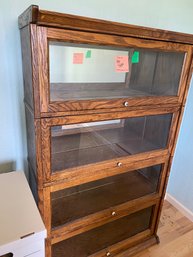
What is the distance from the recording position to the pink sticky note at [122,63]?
39.9 inches

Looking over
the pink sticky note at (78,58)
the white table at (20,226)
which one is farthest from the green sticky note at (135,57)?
the white table at (20,226)

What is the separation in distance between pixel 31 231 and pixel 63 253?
2.24 feet

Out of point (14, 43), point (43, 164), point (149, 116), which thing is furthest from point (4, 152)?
point (149, 116)

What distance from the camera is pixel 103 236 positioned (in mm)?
1417

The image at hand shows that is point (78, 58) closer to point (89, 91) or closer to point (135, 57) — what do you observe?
point (89, 91)

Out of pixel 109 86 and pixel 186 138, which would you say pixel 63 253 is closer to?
pixel 109 86

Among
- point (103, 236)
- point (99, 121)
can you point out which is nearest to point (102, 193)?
point (103, 236)

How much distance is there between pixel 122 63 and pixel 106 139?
51cm

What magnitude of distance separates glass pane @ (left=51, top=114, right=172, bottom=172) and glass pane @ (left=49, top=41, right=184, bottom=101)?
0.56 ft

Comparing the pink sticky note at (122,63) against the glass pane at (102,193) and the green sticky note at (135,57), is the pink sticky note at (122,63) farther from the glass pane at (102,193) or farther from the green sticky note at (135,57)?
the glass pane at (102,193)

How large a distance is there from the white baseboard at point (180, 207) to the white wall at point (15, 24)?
1.64m

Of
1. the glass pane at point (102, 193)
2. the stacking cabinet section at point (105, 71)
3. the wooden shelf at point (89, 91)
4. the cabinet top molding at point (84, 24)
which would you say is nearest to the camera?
the cabinet top molding at point (84, 24)

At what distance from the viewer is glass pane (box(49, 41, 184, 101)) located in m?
0.96

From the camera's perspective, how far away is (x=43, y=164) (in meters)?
0.92
